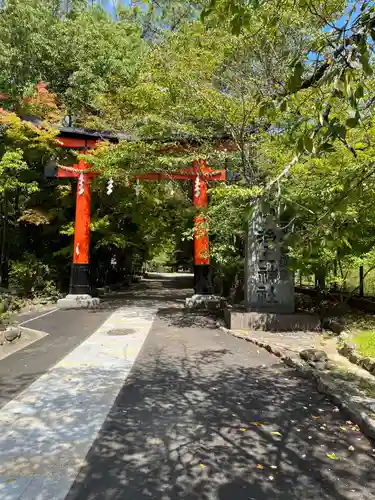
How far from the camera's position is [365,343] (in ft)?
25.0

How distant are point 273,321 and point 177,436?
6.68 metres

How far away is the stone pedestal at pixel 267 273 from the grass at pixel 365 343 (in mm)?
2256

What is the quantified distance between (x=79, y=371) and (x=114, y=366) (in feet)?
2.02

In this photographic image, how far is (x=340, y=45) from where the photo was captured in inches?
86.9

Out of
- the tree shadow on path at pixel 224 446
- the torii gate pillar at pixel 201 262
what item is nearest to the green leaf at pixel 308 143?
the tree shadow on path at pixel 224 446

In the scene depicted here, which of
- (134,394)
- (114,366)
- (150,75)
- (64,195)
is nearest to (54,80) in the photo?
(64,195)

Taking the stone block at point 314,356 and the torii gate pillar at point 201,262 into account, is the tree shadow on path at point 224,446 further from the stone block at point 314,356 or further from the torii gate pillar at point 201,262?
the torii gate pillar at point 201,262

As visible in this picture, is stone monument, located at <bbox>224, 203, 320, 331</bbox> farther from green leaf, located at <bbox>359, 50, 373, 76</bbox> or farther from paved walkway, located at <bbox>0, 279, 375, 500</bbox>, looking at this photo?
green leaf, located at <bbox>359, 50, 373, 76</bbox>

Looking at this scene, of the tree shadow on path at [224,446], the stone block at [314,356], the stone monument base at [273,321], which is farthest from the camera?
the stone monument base at [273,321]

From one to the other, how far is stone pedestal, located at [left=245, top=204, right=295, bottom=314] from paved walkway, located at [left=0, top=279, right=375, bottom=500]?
11.9 feet

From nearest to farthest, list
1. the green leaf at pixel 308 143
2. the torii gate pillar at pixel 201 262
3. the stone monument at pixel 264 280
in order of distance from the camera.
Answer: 1. the green leaf at pixel 308 143
2. the stone monument at pixel 264 280
3. the torii gate pillar at pixel 201 262

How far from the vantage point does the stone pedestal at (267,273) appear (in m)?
10.7

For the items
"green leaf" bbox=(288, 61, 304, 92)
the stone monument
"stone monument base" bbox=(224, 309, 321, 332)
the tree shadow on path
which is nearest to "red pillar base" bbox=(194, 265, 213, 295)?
the stone monument

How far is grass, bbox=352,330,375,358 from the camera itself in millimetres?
6986
